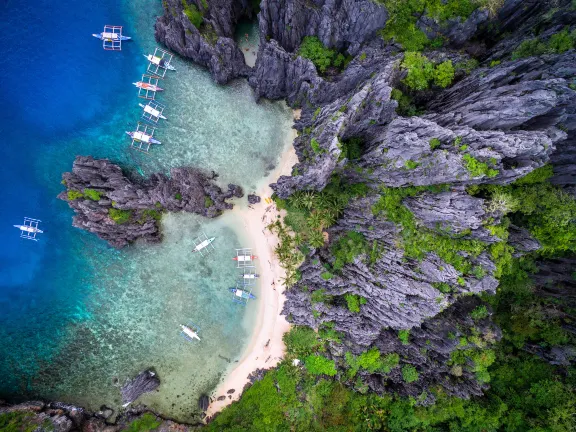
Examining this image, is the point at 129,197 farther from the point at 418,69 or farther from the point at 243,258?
the point at 418,69

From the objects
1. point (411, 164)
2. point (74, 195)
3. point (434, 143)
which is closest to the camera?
point (434, 143)

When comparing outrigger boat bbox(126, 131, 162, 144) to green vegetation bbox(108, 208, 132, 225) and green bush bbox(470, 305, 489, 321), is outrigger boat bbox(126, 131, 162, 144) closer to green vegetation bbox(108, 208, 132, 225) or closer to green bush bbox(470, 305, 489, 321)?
green vegetation bbox(108, 208, 132, 225)

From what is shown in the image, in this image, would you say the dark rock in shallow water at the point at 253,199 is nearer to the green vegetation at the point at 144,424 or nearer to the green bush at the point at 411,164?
the green bush at the point at 411,164

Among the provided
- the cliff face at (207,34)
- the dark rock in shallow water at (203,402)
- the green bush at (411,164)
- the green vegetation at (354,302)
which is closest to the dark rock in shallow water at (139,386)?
A: the dark rock in shallow water at (203,402)

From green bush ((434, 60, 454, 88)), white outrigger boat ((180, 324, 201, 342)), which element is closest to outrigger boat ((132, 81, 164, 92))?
white outrigger boat ((180, 324, 201, 342))

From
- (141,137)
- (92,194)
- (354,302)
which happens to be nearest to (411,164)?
(354,302)

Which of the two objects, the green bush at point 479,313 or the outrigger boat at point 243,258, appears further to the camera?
the outrigger boat at point 243,258
